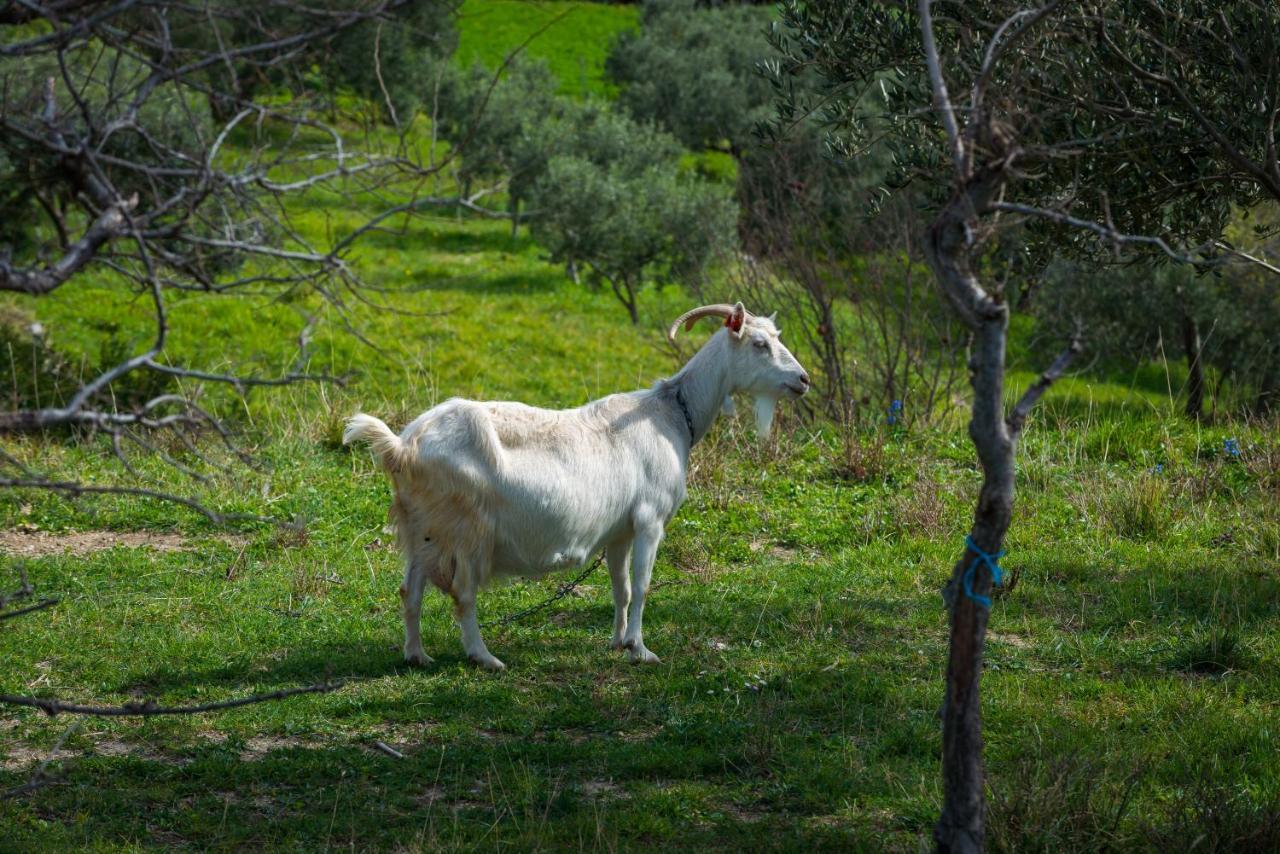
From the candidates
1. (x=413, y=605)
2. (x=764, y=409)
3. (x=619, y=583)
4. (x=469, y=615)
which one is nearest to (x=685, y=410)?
(x=764, y=409)

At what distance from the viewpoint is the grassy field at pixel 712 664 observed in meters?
5.47

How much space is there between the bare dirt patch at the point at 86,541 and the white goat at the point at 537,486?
311 centimetres

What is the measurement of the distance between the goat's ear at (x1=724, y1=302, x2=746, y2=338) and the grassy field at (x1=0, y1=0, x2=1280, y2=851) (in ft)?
6.12

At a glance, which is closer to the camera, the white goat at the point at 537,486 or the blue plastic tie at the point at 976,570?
the blue plastic tie at the point at 976,570

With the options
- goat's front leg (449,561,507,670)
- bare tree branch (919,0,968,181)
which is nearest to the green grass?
goat's front leg (449,561,507,670)

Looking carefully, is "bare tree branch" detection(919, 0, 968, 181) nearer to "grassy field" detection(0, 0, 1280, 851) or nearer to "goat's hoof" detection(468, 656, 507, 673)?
"grassy field" detection(0, 0, 1280, 851)

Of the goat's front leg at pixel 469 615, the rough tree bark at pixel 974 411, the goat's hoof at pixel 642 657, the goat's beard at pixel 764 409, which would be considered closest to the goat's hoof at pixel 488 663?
the goat's front leg at pixel 469 615

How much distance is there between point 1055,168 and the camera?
24.2ft

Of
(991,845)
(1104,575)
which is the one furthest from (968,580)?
(1104,575)

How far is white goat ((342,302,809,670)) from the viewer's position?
23.5 feet

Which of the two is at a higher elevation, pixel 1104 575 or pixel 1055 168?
pixel 1055 168

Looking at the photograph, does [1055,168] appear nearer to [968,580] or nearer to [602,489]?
[602,489]

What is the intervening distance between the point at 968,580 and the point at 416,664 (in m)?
3.91

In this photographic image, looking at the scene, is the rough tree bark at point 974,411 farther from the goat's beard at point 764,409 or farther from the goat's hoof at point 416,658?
the goat's beard at point 764,409
